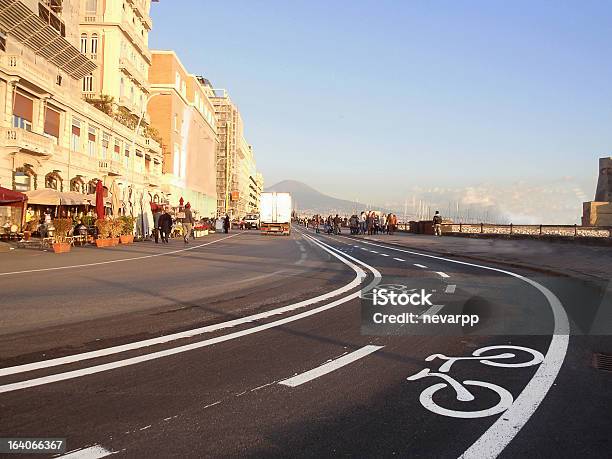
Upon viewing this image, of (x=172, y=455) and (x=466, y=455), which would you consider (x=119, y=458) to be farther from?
(x=466, y=455)

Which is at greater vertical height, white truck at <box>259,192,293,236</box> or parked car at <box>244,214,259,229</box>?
white truck at <box>259,192,293,236</box>

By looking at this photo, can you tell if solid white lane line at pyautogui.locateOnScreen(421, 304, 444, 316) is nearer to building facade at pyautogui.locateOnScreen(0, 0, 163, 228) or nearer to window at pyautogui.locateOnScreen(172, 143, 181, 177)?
building facade at pyautogui.locateOnScreen(0, 0, 163, 228)

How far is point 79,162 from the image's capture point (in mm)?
40281

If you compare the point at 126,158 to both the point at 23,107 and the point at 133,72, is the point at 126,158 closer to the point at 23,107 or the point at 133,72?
the point at 133,72

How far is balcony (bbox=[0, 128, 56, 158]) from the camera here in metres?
29.8

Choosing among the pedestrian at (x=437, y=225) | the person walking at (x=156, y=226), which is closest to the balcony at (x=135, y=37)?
the person walking at (x=156, y=226)

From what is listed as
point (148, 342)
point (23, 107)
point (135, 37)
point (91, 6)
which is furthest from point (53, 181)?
point (148, 342)

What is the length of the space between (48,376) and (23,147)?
30053mm

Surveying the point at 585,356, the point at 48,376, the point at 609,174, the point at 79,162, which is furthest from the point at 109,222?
the point at 609,174

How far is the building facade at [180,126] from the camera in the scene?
80.0 meters

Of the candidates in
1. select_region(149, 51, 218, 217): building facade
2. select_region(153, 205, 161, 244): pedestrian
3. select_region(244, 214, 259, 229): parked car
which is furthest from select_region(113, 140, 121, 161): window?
select_region(244, 214, 259, 229): parked car

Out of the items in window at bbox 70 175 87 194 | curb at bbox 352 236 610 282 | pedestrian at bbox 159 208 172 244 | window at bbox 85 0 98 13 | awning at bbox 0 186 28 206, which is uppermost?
window at bbox 85 0 98 13

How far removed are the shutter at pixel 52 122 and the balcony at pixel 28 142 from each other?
171 cm

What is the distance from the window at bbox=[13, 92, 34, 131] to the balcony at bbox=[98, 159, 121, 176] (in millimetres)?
11635
